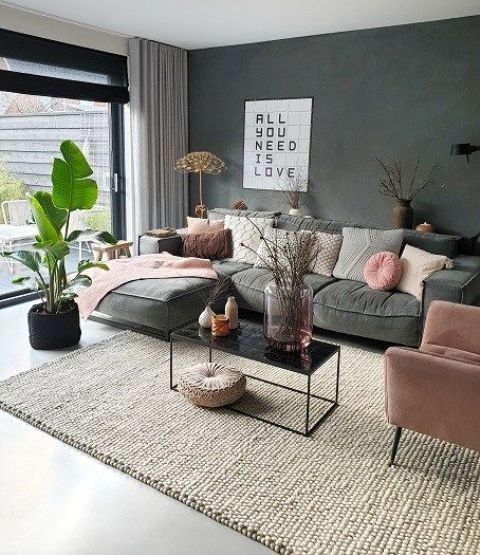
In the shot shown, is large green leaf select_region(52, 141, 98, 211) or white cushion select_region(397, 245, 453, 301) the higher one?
large green leaf select_region(52, 141, 98, 211)

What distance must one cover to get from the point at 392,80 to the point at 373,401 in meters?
2.99

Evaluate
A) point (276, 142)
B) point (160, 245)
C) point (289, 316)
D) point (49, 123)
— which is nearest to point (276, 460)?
point (289, 316)

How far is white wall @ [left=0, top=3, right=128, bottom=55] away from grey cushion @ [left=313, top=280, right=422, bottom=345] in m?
3.20

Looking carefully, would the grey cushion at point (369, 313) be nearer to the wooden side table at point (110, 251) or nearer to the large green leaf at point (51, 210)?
the large green leaf at point (51, 210)

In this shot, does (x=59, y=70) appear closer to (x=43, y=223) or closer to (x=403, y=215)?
(x=43, y=223)

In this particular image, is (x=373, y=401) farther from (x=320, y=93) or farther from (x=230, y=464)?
(x=320, y=93)

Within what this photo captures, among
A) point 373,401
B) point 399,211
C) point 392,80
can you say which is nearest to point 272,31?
point 392,80

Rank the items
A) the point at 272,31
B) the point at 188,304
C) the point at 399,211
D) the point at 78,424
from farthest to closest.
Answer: the point at 272,31 < the point at 399,211 < the point at 188,304 < the point at 78,424

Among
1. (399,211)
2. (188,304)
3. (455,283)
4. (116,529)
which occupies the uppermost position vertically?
(399,211)

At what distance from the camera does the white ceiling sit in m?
4.02

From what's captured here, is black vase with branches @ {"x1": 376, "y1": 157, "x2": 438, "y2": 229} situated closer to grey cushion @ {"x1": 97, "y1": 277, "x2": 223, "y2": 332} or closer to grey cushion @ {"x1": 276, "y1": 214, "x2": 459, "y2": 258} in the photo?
grey cushion @ {"x1": 276, "y1": 214, "x2": 459, "y2": 258}

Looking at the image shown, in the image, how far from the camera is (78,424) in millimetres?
2754

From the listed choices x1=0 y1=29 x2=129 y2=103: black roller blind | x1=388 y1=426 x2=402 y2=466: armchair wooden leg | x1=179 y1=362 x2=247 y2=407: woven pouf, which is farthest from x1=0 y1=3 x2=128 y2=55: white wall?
x1=388 y1=426 x2=402 y2=466: armchair wooden leg

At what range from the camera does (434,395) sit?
222 cm
